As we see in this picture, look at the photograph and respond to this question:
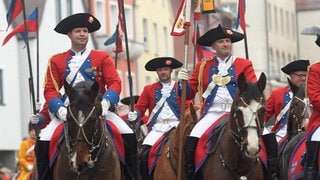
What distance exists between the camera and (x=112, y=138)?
1816cm

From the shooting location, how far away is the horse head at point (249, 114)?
1639cm

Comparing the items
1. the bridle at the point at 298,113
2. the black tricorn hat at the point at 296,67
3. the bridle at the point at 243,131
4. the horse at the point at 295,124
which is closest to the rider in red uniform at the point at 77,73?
the bridle at the point at 243,131

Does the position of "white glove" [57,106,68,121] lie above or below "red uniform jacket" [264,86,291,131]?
above

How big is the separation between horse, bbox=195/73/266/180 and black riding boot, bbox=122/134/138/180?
88cm

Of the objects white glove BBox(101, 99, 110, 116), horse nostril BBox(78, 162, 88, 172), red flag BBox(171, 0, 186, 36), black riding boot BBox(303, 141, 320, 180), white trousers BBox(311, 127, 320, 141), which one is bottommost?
black riding boot BBox(303, 141, 320, 180)

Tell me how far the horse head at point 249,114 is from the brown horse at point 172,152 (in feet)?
9.36

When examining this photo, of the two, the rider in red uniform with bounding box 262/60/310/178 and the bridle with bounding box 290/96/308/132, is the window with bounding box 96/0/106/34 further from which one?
the bridle with bounding box 290/96/308/132

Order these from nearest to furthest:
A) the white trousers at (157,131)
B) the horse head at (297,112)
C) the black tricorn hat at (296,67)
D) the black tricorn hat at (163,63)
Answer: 1. the horse head at (297,112)
2. the white trousers at (157,131)
3. the black tricorn hat at (296,67)
4. the black tricorn hat at (163,63)

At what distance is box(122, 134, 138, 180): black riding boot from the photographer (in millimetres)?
18453

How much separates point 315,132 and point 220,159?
1302 mm

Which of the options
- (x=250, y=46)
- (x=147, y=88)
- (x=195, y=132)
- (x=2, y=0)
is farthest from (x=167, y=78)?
(x=250, y=46)

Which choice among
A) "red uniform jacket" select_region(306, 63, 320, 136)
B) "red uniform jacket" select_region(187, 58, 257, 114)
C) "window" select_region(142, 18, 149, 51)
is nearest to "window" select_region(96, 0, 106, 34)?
"window" select_region(142, 18, 149, 51)

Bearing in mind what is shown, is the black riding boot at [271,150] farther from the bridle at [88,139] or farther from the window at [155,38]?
the window at [155,38]

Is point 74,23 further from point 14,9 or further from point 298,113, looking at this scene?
point 14,9
